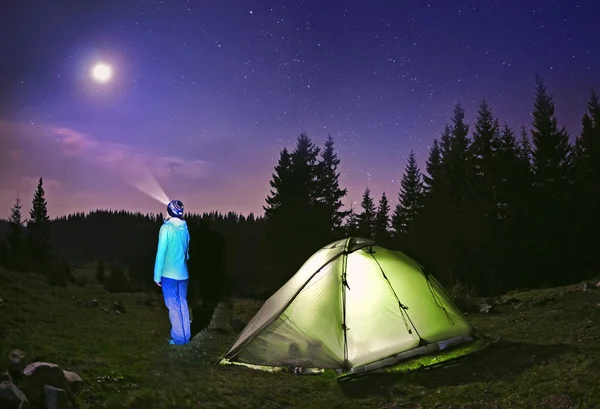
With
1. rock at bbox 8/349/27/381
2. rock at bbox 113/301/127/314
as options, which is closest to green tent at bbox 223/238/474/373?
rock at bbox 8/349/27/381

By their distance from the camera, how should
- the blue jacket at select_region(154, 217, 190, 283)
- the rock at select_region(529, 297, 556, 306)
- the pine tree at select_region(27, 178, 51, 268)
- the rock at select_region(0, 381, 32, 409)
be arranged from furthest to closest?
the pine tree at select_region(27, 178, 51, 268) → the rock at select_region(529, 297, 556, 306) → the blue jacket at select_region(154, 217, 190, 283) → the rock at select_region(0, 381, 32, 409)

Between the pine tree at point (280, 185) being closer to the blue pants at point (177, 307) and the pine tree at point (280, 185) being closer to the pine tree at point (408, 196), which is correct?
the pine tree at point (408, 196)

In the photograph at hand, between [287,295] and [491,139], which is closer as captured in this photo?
[287,295]

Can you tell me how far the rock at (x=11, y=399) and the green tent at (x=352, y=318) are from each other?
11.2 feet

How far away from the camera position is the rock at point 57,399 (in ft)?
15.6

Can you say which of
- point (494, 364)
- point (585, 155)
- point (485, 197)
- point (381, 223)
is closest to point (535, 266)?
point (485, 197)

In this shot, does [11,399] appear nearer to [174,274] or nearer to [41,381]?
[41,381]

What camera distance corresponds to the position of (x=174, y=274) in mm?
8703

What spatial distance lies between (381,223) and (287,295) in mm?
54696

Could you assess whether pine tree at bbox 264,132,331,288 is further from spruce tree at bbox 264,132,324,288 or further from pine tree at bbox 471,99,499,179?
pine tree at bbox 471,99,499,179

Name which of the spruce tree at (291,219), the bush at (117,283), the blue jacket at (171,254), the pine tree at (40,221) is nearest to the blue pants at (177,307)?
the blue jacket at (171,254)

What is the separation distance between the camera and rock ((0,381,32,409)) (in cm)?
457

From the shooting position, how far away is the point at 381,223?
61.6 m

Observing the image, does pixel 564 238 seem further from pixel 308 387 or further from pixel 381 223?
pixel 308 387
